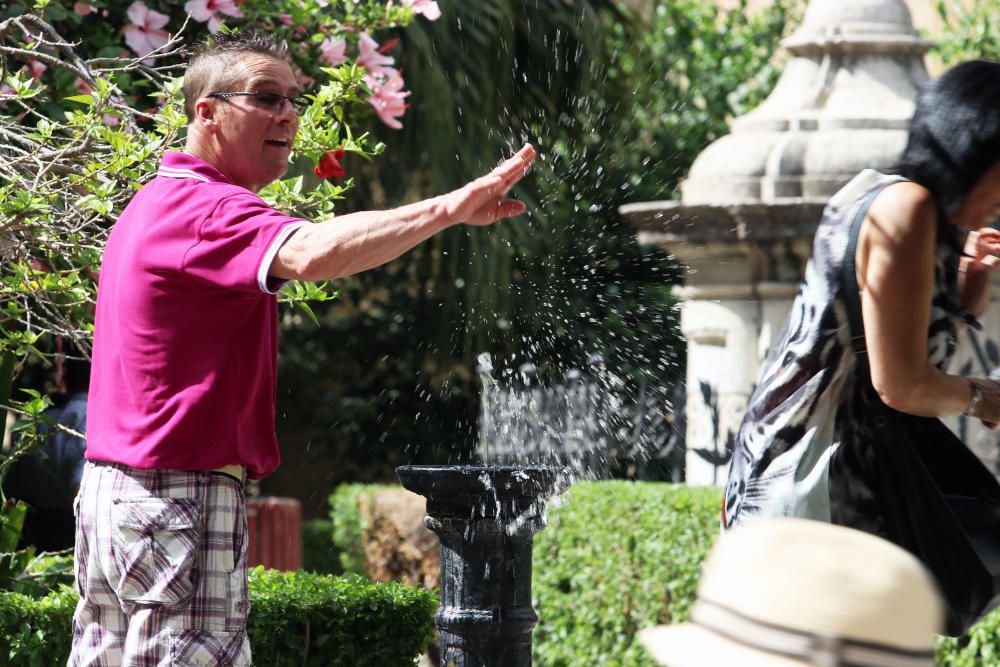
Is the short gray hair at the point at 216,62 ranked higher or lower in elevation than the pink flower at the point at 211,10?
lower

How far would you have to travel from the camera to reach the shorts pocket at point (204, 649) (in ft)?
8.55

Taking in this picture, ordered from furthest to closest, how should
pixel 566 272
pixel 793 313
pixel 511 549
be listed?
pixel 566 272 → pixel 511 549 → pixel 793 313

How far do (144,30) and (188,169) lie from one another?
1.98 metres

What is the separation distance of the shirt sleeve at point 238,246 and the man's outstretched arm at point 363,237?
3cm

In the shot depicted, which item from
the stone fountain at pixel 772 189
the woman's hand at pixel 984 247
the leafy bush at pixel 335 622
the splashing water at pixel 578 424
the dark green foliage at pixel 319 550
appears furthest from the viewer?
the dark green foliage at pixel 319 550

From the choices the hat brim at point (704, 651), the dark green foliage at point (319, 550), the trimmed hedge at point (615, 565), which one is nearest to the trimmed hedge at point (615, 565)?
the trimmed hedge at point (615, 565)

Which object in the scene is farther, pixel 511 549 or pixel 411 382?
pixel 411 382

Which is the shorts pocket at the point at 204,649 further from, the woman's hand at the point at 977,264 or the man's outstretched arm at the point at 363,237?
the woman's hand at the point at 977,264

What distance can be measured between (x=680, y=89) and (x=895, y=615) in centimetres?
1101

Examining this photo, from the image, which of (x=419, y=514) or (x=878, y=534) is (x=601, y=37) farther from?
(x=878, y=534)

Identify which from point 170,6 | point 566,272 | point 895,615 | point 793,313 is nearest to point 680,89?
point 566,272

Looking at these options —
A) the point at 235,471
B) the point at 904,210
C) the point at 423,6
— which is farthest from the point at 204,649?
the point at 423,6

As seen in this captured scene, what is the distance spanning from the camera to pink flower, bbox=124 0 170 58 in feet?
14.8

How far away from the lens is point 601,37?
911cm
